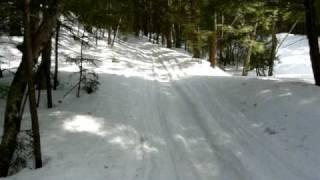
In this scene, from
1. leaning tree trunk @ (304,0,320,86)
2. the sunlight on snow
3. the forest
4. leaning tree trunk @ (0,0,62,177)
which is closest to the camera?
the forest

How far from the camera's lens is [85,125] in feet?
37.4

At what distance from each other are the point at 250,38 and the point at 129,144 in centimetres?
1726

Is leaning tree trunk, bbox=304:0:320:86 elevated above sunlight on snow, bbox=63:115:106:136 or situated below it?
above

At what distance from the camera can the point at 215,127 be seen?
10.7 m

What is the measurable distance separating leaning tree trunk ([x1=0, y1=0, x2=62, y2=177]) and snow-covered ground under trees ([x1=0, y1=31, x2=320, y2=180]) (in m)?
0.56

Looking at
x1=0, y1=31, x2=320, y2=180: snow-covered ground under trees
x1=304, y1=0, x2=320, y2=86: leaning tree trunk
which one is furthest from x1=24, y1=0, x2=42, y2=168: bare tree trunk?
x1=304, y1=0, x2=320, y2=86: leaning tree trunk

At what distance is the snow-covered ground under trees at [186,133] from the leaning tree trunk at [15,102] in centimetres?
56

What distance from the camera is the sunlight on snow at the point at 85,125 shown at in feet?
36.1

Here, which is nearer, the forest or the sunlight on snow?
the forest

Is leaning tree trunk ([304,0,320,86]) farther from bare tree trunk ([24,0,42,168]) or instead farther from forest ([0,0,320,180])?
bare tree trunk ([24,0,42,168])

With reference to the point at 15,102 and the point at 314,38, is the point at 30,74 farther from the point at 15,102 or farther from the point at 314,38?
the point at 314,38

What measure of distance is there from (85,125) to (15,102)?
111 inches

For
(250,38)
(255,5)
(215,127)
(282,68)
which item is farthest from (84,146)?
(282,68)

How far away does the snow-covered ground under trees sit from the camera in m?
8.16
